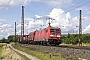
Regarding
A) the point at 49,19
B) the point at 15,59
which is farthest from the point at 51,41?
the point at 15,59

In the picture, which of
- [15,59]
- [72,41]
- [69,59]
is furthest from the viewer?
[72,41]

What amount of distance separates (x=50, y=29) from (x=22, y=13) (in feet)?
73.7

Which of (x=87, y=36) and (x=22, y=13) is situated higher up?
(x=22, y=13)

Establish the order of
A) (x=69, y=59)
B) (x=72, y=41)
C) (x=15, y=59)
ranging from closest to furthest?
(x=69, y=59) → (x=15, y=59) → (x=72, y=41)

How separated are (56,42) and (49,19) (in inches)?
416

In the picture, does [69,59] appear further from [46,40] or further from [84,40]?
[84,40]

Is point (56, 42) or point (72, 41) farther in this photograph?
point (72, 41)

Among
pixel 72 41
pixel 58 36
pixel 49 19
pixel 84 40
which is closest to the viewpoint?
pixel 58 36

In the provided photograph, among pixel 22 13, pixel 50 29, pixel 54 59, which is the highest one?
pixel 22 13

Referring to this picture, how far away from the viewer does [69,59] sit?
64.9 feet

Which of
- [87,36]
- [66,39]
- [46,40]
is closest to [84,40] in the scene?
[87,36]

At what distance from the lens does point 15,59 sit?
21.4 metres

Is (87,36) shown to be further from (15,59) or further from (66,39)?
(15,59)

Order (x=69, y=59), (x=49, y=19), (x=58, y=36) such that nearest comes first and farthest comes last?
1. (x=69, y=59)
2. (x=58, y=36)
3. (x=49, y=19)
